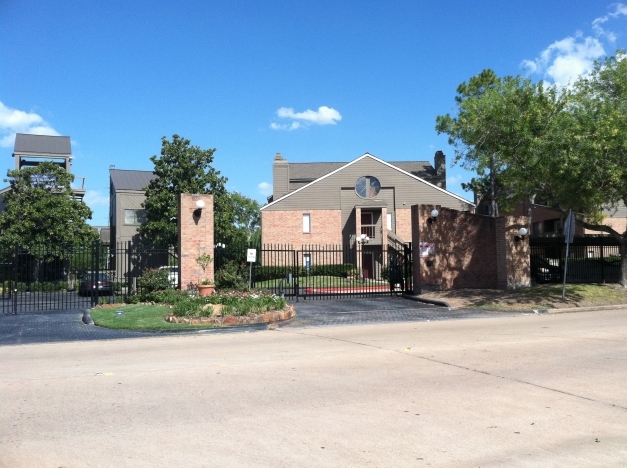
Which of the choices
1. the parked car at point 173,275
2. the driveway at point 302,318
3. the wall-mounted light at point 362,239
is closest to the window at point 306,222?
the wall-mounted light at point 362,239

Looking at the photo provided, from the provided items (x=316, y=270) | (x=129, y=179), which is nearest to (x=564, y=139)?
(x=316, y=270)

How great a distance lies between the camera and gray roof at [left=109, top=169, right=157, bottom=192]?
46156mm

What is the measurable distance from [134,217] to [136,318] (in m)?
31.9

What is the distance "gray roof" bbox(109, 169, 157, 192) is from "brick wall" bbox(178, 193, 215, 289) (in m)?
27.9

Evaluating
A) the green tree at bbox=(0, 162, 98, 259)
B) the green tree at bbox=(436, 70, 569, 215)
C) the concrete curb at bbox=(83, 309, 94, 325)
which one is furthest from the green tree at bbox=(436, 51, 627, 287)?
the green tree at bbox=(0, 162, 98, 259)

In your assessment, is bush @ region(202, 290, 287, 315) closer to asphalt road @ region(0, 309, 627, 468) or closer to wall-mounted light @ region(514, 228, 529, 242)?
asphalt road @ region(0, 309, 627, 468)

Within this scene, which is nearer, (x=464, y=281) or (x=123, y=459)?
(x=123, y=459)

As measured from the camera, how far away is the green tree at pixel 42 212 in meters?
35.3

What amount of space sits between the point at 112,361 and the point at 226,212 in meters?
29.1

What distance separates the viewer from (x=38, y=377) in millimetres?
8484

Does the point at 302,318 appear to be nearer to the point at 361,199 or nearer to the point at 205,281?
the point at 205,281

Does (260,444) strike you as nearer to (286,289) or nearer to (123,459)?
(123,459)

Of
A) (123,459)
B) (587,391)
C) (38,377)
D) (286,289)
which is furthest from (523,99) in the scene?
(123,459)

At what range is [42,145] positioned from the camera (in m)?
46.4
